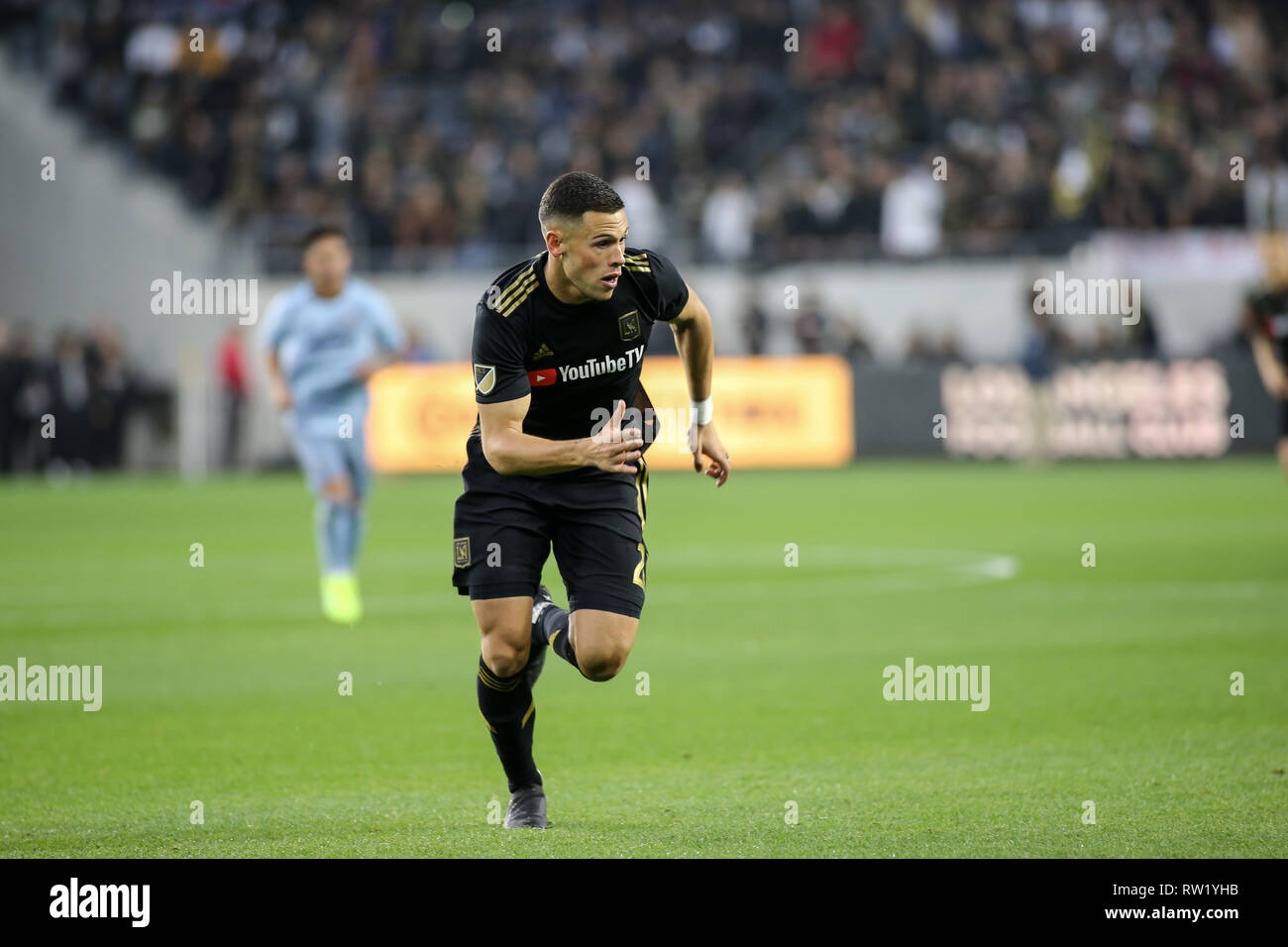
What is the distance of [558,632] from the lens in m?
6.30

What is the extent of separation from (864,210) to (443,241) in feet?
22.2

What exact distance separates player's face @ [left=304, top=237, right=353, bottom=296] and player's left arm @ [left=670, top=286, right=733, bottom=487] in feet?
17.5

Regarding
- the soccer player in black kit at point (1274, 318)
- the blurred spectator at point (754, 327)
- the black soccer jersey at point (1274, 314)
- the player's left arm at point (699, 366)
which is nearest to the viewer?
the player's left arm at point (699, 366)

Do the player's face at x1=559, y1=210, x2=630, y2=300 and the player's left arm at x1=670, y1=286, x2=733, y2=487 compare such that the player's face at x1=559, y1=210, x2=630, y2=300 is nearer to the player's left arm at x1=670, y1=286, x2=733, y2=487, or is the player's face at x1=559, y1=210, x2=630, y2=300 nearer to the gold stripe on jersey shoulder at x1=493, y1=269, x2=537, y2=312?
the gold stripe on jersey shoulder at x1=493, y1=269, x2=537, y2=312

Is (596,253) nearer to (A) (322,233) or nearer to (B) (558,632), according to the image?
(B) (558,632)

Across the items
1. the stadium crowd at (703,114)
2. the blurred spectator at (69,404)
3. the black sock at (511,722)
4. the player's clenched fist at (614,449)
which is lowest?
the black sock at (511,722)

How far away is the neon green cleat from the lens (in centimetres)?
1163

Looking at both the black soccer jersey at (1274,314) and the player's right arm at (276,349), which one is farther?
the black soccer jersey at (1274,314)

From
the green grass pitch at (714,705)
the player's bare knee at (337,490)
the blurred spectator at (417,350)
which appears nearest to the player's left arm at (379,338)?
the player's bare knee at (337,490)

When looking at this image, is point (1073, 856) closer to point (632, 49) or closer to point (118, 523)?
point (118, 523)

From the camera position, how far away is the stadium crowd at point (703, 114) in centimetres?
2862

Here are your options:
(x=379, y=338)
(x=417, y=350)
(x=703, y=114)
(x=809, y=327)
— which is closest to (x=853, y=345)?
(x=809, y=327)

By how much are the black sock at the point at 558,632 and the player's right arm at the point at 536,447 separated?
0.56 m

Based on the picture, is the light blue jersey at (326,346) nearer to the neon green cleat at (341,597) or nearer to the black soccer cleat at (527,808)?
the neon green cleat at (341,597)
